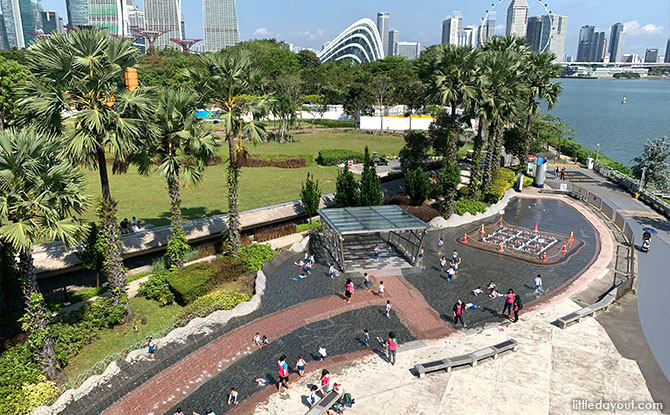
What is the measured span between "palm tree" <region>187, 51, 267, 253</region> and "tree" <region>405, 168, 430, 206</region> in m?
16.7

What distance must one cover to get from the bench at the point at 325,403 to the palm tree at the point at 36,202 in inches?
403

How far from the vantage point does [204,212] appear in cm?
3522

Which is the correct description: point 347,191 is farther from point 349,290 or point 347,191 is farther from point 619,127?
point 619,127

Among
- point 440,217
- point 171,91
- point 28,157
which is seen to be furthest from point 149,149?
point 440,217

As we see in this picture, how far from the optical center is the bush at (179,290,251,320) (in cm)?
2159

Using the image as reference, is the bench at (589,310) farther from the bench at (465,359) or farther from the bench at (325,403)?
the bench at (325,403)

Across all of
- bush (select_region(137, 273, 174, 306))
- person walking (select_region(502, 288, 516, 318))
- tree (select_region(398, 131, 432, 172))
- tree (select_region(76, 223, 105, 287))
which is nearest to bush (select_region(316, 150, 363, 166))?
tree (select_region(398, 131, 432, 172))

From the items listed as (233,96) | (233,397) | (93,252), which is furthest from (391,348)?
(233,96)

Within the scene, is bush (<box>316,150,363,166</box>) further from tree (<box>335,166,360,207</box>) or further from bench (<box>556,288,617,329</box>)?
bench (<box>556,288,617,329</box>)

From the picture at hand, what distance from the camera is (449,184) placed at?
36.0 metres

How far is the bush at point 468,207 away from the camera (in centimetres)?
3797

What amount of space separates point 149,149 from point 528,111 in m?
42.8

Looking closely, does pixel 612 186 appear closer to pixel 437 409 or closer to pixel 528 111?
pixel 528 111

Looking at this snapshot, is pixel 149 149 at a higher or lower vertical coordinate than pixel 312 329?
higher
